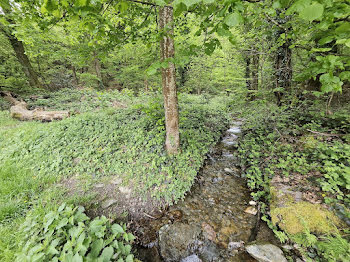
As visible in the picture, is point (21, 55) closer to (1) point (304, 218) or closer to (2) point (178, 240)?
(2) point (178, 240)

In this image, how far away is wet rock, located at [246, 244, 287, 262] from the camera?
2.08m

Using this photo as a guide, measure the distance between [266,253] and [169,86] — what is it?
135 inches

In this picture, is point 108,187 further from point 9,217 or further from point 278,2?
point 278,2

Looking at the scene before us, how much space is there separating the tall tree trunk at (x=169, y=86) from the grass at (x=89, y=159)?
0.37 metres

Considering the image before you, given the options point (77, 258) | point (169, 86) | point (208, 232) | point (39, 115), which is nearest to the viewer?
point (77, 258)

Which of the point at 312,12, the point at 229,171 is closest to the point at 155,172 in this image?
the point at 229,171

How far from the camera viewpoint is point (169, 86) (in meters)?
3.21

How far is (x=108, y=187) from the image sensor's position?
3.21m

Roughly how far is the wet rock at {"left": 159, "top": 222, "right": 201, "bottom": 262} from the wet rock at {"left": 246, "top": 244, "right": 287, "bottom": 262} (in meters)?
0.88

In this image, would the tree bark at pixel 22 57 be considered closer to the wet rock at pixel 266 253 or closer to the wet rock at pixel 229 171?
the wet rock at pixel 229 171

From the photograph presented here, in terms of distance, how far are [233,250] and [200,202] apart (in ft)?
3.30

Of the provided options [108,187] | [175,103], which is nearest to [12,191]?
[108,187]

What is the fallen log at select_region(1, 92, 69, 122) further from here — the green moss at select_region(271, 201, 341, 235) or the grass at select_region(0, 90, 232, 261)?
the green moss at select_region(271, 201, 341, 235)

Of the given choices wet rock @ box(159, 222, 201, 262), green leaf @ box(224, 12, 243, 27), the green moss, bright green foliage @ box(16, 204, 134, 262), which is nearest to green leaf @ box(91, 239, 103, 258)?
bright green foliage @ box(16, 204, 134, 262)
